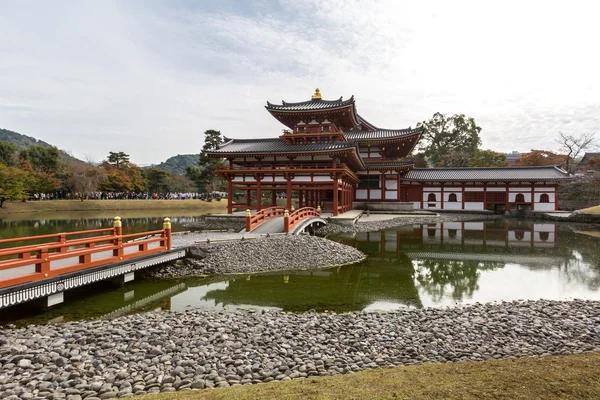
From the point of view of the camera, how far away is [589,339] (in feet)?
19.0

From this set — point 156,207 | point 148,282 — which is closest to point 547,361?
point 148,282

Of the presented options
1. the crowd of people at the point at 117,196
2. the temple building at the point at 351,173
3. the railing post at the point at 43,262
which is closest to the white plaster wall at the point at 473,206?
the temple building at the point at 351,173

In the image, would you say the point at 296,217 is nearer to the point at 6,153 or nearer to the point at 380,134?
the point at 380,134

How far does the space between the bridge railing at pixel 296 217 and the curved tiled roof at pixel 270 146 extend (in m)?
4.47

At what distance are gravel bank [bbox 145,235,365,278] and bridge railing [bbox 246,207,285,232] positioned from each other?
6.85ft

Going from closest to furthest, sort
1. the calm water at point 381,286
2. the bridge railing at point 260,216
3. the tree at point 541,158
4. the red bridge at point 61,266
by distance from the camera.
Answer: the red bridge at point 61,266 < the calm water at point 381,286 < the bridge railing at point 260,216 < the tree at point 541,158

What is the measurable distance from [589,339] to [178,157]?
17334cm

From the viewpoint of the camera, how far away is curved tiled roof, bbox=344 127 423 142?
1238 inches

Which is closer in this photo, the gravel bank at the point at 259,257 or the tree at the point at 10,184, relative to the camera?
the gravel bank at the point at 259,257

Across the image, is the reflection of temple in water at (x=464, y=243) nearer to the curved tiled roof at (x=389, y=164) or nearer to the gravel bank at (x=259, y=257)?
the gravel bank at (x=259, y=257)

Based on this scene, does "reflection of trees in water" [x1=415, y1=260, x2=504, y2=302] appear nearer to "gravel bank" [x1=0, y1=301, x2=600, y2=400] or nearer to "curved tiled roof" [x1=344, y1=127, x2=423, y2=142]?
Result: "gravel bank" [x1=0, y1=301, x2=600, y2=400]

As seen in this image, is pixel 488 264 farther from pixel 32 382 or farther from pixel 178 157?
pixel 178 157

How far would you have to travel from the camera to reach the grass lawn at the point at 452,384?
3533 mm

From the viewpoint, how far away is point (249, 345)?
5.70 m
